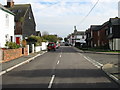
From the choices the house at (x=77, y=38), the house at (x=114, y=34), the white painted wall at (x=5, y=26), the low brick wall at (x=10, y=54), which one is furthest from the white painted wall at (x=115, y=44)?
the house at (x=77, y=38)

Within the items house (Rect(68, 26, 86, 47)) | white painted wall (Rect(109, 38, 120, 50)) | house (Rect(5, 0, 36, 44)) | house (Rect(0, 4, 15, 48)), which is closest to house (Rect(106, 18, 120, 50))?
white painted wall (Rect(109, 38, 120, 50))

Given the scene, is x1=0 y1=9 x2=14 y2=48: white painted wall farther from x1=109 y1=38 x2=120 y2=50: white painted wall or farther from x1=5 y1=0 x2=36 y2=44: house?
x1=109 y1=38 x2=120 y2=50: white painted wall

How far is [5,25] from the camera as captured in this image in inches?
1152

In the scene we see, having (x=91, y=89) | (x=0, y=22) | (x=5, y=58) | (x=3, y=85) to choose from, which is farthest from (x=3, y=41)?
(x=91, y=89)

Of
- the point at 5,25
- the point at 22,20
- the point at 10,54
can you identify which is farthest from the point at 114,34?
the point at 10,54

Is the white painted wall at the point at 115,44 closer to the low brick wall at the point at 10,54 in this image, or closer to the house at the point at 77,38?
the low brick wall at the point at 10,54

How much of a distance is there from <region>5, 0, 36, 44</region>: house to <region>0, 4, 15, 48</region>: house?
30.7 ft

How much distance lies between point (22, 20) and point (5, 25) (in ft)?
47.0

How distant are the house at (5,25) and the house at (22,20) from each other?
30.7 feet

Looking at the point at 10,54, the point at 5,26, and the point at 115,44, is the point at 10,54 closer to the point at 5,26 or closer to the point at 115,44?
the point at 5,26

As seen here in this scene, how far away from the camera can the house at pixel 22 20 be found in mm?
43469

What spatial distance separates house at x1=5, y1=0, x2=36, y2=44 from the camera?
43.5 meters

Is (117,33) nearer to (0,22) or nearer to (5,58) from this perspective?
(0,22)

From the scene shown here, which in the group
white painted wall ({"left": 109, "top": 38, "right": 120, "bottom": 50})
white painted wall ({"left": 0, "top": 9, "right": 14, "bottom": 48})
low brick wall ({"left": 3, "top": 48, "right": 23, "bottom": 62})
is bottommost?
low brick wall ({"left": 3, "top": 48, "right": 23, "bottom": 62})
